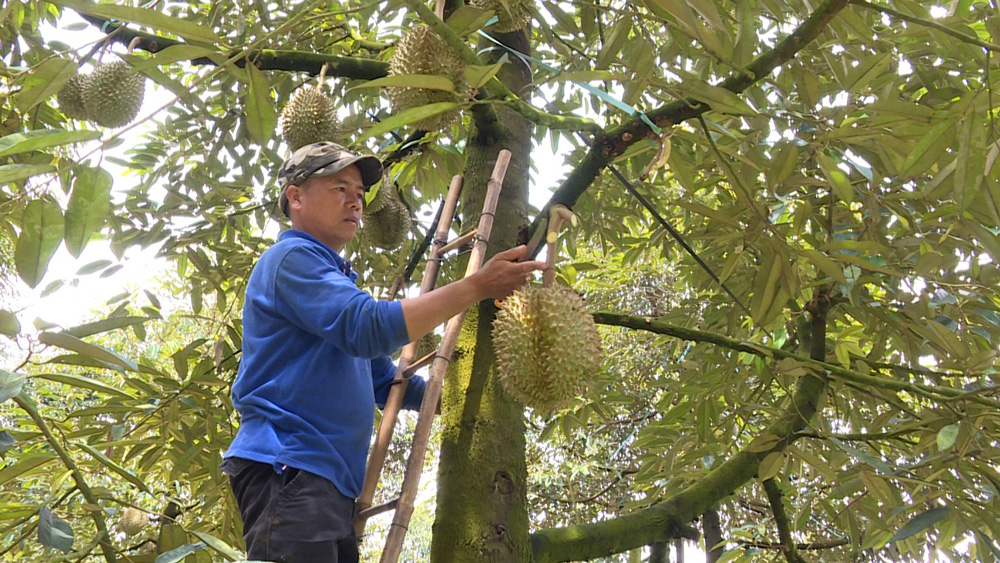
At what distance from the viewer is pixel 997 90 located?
1.07 m

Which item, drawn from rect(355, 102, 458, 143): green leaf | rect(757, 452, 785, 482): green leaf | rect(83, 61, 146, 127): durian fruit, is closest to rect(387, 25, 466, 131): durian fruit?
rect(355, 102, 458, 143): green leaf

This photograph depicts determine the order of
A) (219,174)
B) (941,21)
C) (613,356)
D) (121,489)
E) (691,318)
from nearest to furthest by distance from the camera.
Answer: (941,21), (691,318), (219,174), (613,356), (121,489)

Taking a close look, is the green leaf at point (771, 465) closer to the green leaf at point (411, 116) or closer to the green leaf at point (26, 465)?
the green leaf at point (411, 116)

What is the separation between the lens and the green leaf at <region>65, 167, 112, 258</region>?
0.75 m

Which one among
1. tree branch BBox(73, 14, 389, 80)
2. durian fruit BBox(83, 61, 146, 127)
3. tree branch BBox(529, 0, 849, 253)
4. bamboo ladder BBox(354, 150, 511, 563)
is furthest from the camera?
durian fruit BBox(83, 61, 146, 127)

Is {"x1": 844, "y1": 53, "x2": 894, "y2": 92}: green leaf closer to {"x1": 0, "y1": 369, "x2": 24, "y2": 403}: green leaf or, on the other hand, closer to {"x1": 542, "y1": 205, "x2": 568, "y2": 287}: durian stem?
{"x1": 542, "y1": 205, "x2": 568, "y2": 287}: durian stem

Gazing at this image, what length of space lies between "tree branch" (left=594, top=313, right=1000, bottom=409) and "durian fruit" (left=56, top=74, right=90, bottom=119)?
134 cm

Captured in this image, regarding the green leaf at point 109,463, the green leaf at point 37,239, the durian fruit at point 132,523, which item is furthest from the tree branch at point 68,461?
the durian fruit at point 132,523

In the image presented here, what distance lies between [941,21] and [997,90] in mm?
157

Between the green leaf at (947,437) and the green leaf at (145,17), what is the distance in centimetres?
122

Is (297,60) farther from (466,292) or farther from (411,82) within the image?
(411,82)

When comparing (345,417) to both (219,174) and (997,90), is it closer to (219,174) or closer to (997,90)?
(997,90)

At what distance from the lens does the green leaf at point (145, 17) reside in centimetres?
70

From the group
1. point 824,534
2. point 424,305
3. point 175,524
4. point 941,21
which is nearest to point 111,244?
point 175,524
